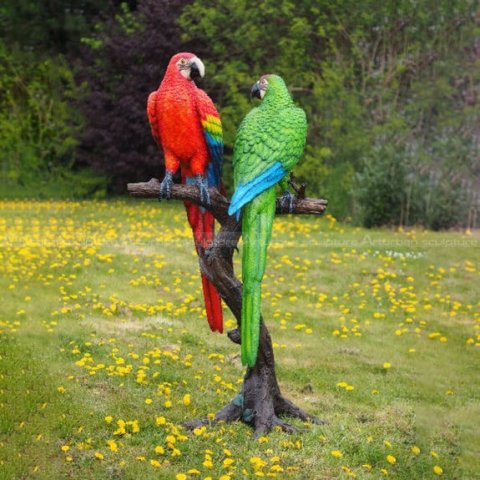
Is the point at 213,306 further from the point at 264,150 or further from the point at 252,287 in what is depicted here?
the point at 264,150

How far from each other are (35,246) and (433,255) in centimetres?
584

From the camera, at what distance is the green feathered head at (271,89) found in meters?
4.47

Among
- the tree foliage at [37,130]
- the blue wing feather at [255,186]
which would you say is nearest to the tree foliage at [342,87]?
the tree foliage at [37,130]

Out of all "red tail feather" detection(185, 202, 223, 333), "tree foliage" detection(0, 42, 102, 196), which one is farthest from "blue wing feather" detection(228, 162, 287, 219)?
"tree foliage" detection(0, 42, 102, 196)

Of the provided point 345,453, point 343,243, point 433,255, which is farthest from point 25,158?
point 345,453

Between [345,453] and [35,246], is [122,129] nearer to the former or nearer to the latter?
[35,246]

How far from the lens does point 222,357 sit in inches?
247

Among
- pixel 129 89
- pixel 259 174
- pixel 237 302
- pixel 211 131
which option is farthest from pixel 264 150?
pixel 129 89

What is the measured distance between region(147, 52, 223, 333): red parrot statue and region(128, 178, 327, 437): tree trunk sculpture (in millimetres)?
106

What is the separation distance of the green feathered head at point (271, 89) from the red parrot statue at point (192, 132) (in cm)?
35

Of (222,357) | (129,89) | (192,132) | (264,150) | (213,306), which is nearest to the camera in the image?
(264,150)

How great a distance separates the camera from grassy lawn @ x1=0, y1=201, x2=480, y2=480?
14.6 feet

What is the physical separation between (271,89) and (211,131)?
0.49 m

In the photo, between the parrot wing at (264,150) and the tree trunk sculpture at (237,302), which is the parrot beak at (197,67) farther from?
the tree trunk sculpture at (237,302)
